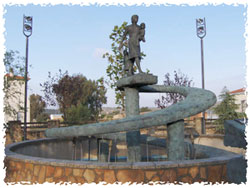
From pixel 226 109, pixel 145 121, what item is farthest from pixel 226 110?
pixel 145 121

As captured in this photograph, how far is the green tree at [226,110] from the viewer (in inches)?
702

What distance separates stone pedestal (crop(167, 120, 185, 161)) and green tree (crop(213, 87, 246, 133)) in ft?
44.0

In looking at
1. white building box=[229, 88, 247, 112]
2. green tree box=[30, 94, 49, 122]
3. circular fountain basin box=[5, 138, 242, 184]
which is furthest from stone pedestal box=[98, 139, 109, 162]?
green tree box=[30, 94, 49, 122]

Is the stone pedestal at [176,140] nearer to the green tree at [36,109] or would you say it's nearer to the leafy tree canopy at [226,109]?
the leafy tree canopy at [226,109]

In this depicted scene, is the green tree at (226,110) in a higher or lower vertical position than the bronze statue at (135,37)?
lower

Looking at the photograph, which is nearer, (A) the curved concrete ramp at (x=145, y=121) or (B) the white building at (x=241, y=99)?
(A) the curved concrete ramp at (x=145, y=121)

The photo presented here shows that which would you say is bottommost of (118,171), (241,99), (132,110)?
(118,171)

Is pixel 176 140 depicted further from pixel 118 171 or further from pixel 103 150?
pixel 103 150

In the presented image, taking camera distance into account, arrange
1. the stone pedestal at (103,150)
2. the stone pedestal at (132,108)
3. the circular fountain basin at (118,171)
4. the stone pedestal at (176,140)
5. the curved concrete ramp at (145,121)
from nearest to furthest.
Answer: the circular fountain basin at (118,171), the curved concrete ramp at (145,121), the stone pedestal at (176,140), the stone pedestal at (132,108), the stone pedestal at (103,150)

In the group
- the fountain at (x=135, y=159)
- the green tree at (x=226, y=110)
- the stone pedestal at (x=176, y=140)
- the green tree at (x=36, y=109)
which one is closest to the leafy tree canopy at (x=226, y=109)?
the green tree at (x=226, y=110)

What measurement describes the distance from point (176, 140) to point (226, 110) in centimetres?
1408

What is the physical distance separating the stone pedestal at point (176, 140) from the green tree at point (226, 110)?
13.4m

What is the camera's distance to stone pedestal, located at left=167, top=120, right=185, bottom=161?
567 cm

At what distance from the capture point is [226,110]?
1811 centimetres
